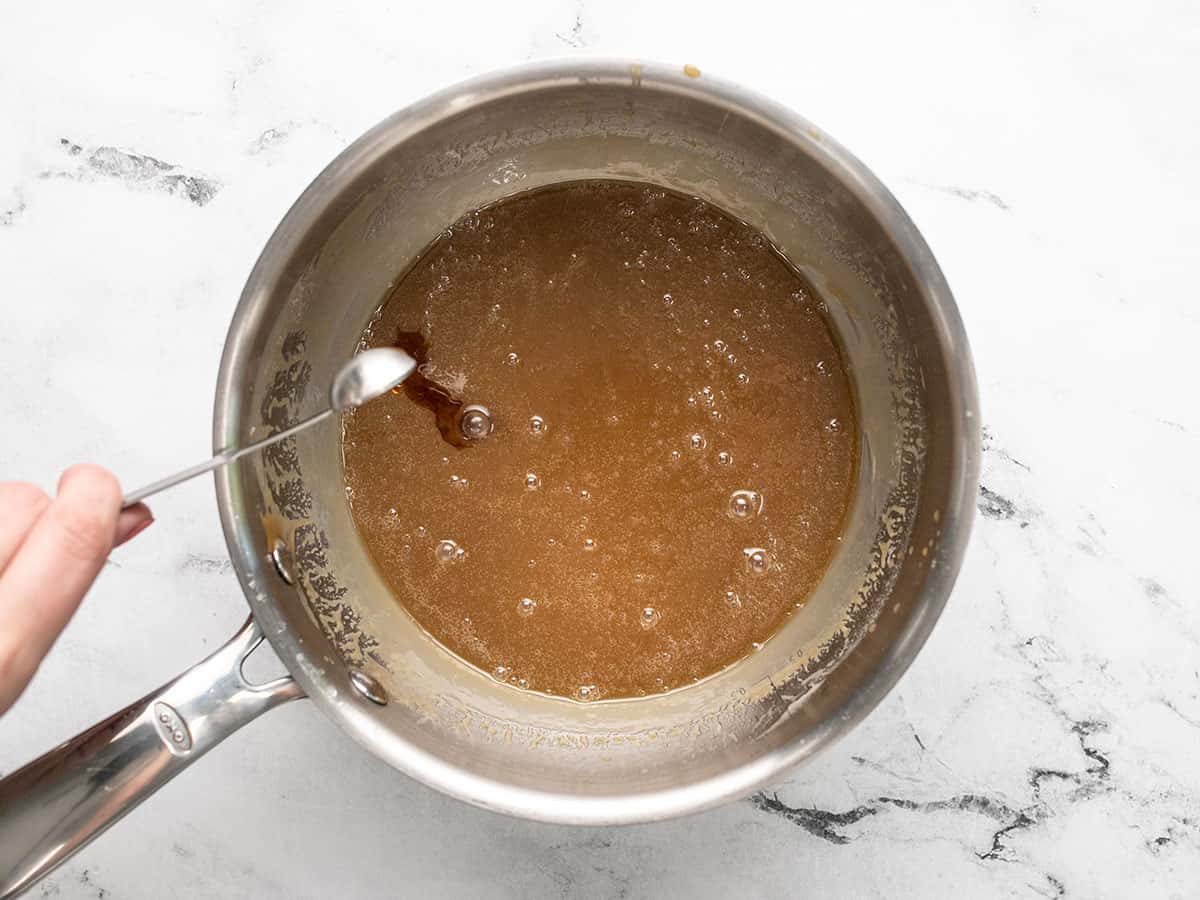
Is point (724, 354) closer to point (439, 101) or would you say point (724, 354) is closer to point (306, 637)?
point (439, 101)

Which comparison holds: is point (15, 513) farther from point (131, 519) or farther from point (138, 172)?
point (138, 172)

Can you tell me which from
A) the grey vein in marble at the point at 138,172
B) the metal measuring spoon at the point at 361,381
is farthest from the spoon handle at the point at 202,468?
the grey vein in marble at the point at 138,172

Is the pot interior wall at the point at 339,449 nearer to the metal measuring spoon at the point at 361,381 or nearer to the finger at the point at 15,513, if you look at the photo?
the metal measuring spoon at the point at 361,381

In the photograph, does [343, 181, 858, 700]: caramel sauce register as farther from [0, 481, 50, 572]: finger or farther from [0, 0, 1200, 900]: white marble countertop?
[0, 481, 50, 572]: finger

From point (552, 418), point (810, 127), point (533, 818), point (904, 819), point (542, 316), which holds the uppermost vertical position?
point (810, 127)

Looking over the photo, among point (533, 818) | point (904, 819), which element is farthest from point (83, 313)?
point (904, 819)

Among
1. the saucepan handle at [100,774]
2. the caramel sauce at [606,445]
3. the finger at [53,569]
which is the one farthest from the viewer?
the caramel sauce at [606,445]

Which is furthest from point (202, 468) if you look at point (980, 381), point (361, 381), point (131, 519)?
point (980, 381)

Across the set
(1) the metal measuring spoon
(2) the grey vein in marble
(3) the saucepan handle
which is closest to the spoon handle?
(1) the metal measuring spoon
